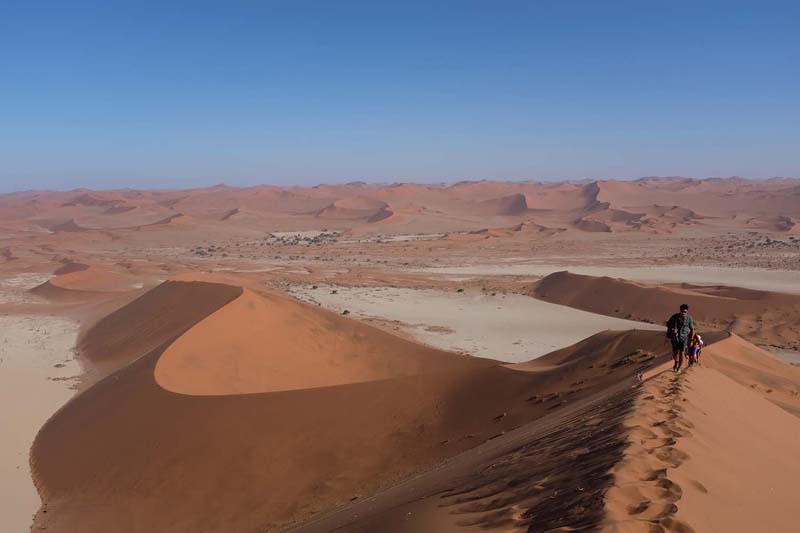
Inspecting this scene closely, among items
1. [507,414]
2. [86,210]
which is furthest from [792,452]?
[86,210]

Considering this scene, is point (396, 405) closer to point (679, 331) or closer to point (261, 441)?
point (261, 441)

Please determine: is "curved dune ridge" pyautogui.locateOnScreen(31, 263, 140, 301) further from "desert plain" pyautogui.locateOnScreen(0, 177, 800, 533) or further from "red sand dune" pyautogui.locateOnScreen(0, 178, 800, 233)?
"red sand dune" pyautogui.locateOnScreen(0, 178, 800, 233)

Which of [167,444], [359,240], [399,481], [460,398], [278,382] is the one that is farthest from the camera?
[359,240]

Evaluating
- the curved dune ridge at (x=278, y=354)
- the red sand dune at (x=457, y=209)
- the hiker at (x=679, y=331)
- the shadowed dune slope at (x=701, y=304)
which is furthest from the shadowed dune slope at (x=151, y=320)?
the red sand dune at (x=457, y=209)

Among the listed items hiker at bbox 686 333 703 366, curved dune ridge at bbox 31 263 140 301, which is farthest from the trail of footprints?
curved dune ridge at bbox 31 263 140 301

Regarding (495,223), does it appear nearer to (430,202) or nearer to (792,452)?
(430,202)

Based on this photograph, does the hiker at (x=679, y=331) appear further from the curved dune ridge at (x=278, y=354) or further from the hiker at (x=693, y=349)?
the curved dune ridge at (x=278, y=354)

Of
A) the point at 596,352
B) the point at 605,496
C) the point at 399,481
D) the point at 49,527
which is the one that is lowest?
the point at 49,527
